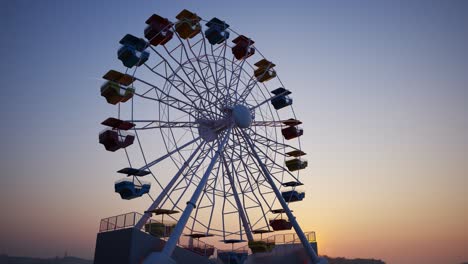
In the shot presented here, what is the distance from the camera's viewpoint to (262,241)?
1183 inches

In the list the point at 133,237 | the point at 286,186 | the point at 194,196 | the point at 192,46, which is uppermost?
the point at 192,46

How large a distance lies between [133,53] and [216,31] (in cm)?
759

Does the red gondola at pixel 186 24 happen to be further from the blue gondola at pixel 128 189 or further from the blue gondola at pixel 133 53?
the blue gondola at pixel 128 189

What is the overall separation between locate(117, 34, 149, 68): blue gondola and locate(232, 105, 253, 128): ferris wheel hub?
723cm

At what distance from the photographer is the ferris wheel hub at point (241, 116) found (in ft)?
99.0

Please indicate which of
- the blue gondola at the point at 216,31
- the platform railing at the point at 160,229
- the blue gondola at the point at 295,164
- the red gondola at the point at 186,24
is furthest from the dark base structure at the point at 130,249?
the blue gondola at the point at 216,31

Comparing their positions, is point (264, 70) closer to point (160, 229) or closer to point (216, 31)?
point (216, 31)

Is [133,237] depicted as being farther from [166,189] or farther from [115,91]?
[115,91]

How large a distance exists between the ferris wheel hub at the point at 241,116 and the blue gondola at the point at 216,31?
5.75m

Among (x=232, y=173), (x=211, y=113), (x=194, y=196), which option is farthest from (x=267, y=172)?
(x=194, y=196)

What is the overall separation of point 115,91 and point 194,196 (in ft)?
29.6

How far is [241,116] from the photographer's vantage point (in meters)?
30.5

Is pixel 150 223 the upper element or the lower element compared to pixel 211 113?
lower

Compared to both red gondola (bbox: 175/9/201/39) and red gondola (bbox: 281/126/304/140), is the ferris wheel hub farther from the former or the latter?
red gondola (bbox: 175/9/201/39)
